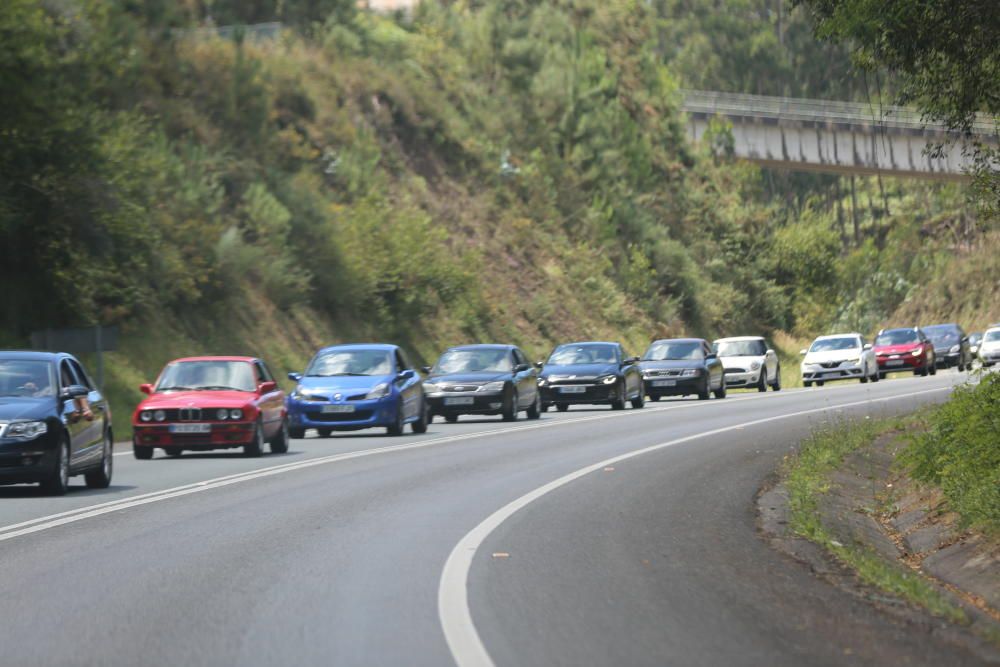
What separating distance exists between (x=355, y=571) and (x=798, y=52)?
9671 cm

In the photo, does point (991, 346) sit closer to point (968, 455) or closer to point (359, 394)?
point (359, 394)

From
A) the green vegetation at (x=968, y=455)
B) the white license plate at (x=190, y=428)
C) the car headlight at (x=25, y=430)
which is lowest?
the green vegetation at (x=968, y=455)

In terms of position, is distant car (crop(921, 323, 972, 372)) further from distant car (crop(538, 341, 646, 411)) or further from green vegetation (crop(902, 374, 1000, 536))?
green vegetation (crop(902, 374, 1000, 536))

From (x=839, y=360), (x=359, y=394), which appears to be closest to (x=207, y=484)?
(x=359, y=394)

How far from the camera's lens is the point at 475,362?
35125mm

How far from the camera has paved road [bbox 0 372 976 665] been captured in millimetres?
8906

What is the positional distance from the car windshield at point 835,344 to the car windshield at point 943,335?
11.6m

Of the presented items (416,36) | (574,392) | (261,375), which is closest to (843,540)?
(261,375)

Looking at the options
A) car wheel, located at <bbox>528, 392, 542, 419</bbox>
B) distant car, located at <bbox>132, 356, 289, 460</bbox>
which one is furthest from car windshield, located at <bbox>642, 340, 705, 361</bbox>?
distant car, located at <bbox>132, 356, 289, 460</bbox>

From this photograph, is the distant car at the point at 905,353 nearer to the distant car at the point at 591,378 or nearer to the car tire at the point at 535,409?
the distant car at the point at 591,378

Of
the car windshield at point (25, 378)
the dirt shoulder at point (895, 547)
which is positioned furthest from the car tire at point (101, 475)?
the dirt shoulder at point (895, 547)

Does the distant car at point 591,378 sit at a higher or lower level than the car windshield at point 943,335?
lower

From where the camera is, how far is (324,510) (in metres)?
16.6

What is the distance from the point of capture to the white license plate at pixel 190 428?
24.5m
